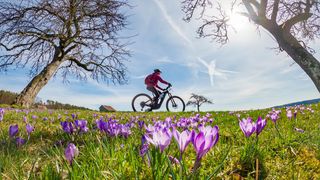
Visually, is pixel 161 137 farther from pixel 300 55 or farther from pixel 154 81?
pixel 154 81

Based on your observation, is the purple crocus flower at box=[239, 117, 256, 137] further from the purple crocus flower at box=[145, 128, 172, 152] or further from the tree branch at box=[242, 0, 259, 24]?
the tree branch at box=[242, 0, 259, 24]

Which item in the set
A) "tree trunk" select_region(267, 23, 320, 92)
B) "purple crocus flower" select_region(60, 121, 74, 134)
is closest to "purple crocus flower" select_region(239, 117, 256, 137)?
"purple crocus flower" select_region(60, 121, 74, 134)

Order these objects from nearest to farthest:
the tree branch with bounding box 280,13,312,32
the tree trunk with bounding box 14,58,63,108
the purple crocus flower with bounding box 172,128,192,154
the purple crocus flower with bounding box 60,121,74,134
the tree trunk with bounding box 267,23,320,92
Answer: the purple crocus flower with bounding box 172,128,192,154 → the purple crocus flower with bounding box 60,121,74,134 → the tree trunk with bounding box 267,23,320,92 → the tree branch with bounding box 280,13,312,32 → the tree trunk with bounding box 14,58,63,108

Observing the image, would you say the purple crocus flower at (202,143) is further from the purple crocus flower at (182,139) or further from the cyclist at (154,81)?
the cyclist at (154,81)

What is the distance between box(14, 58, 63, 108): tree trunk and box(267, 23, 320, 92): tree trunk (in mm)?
15508

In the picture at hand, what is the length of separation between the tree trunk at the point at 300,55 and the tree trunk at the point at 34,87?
611 inches

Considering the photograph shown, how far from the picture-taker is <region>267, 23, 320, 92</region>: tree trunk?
13.5 metres

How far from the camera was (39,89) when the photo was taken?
77.3 ft

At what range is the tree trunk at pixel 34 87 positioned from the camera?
898 inches

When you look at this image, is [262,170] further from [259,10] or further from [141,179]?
[259,10]

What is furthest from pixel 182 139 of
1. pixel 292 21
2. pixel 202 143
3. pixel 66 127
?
pixel 292 21

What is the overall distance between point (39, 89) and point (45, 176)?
22.8 metres

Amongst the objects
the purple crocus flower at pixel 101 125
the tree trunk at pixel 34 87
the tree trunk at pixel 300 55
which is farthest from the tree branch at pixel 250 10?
the tree trunk at pixel 34 87

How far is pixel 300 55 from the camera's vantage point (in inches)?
549
